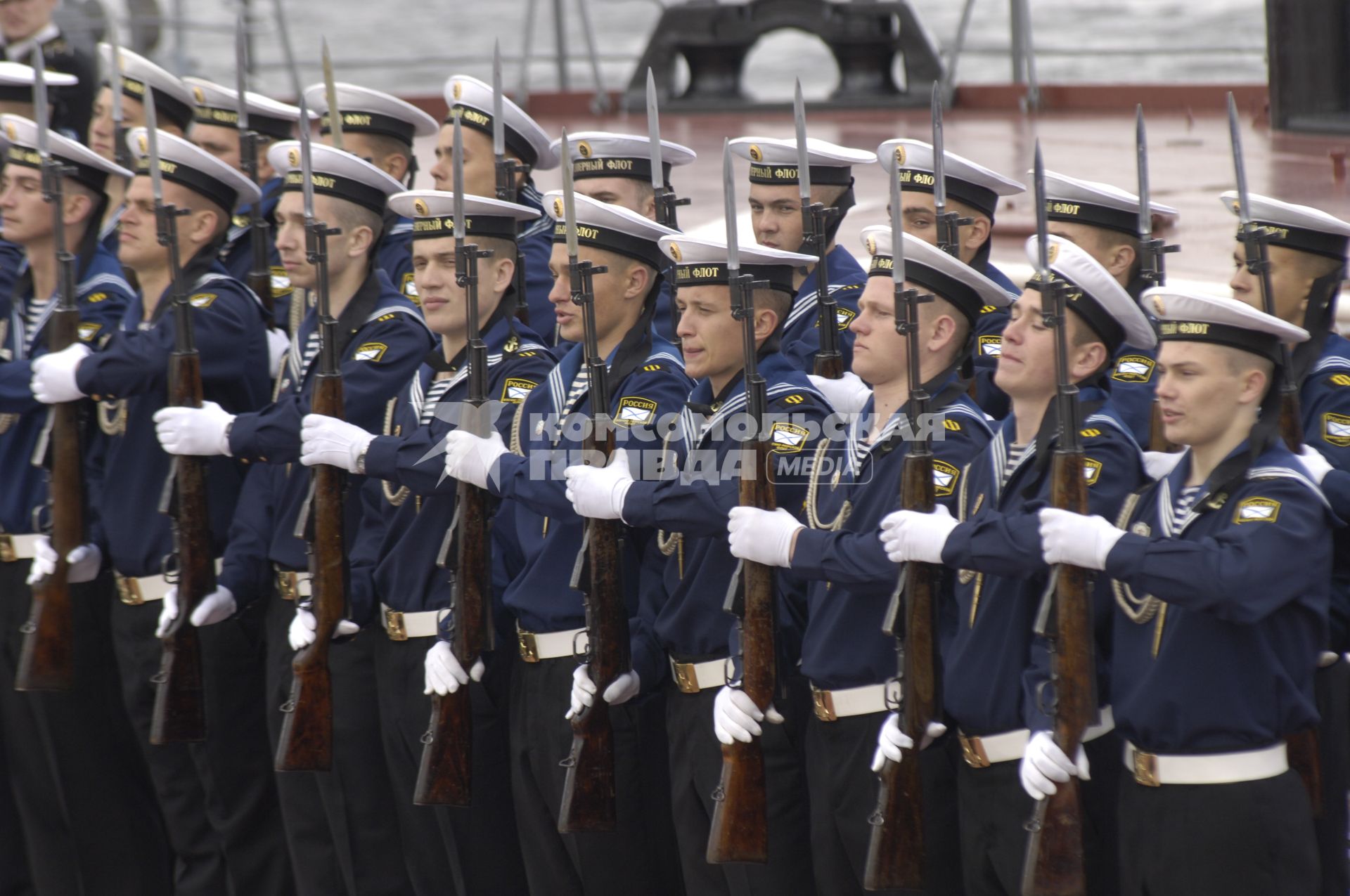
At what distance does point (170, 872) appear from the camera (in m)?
7.28

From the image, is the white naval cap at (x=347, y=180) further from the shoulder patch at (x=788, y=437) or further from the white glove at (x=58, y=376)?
the shoulder patch at (x=788, y=437)

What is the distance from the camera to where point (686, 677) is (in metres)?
5.57

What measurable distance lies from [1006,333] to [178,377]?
3.01 m

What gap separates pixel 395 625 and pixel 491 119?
2.42 m

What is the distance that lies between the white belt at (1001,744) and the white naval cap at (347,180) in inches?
117

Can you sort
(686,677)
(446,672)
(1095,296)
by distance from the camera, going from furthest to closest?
(446,672) → (686,677) → (1095,296)

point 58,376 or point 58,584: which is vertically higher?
point 58,376

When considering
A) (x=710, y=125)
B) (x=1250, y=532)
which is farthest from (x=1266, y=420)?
(x=710, y=125)

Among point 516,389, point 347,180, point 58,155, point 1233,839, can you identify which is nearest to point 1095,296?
point 1233,839

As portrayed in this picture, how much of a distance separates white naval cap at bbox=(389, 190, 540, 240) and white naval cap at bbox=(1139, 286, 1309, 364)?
243cm

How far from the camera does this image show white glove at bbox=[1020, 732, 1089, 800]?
4.61 metres

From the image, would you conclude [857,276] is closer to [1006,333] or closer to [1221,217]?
[1006,333]

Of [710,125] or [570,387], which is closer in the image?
[570,387]

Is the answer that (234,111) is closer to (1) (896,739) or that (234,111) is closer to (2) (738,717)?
(2) (738,717)
